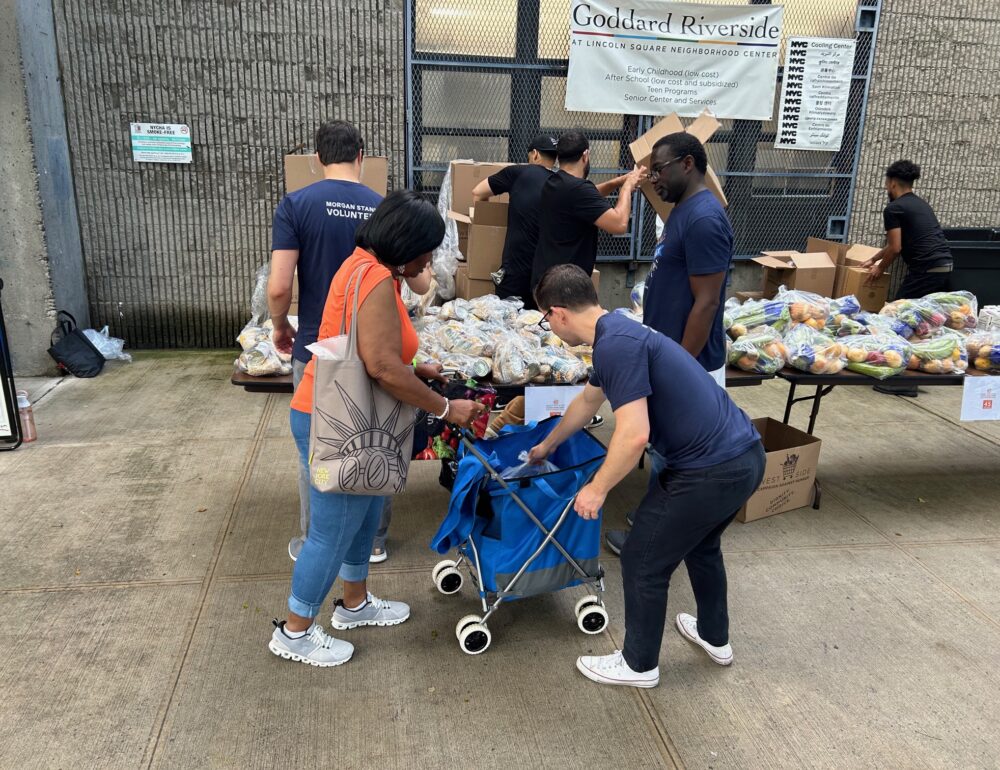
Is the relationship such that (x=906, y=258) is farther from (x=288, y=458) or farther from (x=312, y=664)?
(x=312, y=664)

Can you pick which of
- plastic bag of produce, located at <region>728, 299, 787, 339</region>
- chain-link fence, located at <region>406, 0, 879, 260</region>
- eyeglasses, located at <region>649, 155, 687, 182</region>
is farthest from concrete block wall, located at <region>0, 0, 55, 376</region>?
plastic bag of produce, located at <region>728, 299, 787, 339</region>

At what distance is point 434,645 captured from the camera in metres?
3.04

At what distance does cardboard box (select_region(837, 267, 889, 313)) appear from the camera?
6.85 m

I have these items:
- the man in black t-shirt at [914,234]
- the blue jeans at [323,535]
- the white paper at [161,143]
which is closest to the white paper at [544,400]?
the blue jeans at [323,535]

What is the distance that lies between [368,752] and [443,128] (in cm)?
571

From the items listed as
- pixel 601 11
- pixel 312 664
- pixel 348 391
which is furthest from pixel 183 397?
pixel 601 11

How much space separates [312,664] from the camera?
287cm

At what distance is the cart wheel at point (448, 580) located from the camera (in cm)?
336

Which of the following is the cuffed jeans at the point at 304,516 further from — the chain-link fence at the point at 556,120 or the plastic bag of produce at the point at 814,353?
the chain-link fence at the point at 556,120

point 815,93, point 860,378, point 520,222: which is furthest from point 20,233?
point 815,93

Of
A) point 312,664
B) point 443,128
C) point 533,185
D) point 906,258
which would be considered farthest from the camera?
point 443,128

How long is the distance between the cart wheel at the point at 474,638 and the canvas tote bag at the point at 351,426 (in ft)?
2.52

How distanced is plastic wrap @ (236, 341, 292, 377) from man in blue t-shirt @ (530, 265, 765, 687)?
1.60 meters

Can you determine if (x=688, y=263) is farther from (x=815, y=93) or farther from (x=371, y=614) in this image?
(x=815, y=93)
